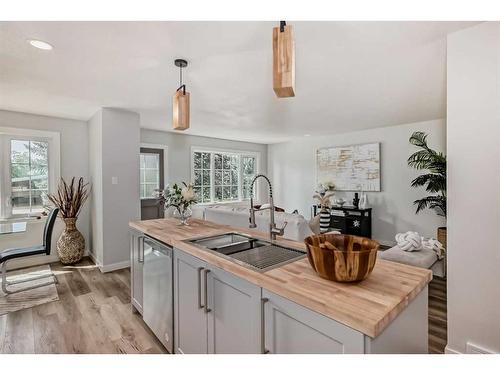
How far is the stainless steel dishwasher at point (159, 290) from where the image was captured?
1842 millimetres

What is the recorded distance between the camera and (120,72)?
2410 millimetres

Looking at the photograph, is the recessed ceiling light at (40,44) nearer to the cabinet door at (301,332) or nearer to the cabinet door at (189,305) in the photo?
the cabinet door at (189,305)

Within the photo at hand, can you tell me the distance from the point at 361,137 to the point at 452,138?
3761 millimetres

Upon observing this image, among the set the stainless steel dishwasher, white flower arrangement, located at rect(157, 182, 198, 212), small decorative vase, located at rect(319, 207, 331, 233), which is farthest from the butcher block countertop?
small decorative vase, located at rect(319, 207, 331, 233)

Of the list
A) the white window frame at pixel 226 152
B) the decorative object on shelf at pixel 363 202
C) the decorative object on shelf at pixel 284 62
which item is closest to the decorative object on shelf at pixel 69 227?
the white window frame at pixel 226 152

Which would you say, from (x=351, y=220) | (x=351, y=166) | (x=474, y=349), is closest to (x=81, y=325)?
(x=474, y=349)

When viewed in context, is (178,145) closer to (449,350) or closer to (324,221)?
(324,221)

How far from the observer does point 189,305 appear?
1.63 meters

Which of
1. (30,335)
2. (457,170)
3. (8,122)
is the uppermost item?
(8,122)

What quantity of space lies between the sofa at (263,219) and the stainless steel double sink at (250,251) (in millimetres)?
860

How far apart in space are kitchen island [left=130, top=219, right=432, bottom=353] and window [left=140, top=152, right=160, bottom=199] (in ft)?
12.3

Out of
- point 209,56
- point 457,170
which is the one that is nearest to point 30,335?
point 209,56

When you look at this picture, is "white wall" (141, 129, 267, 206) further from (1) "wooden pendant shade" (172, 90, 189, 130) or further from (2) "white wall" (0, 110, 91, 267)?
(1) "wooden pendant shade" (172, 90, 189, 130)
